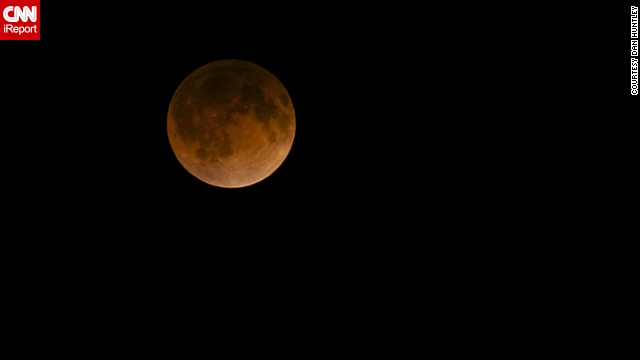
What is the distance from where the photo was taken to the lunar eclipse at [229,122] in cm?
374

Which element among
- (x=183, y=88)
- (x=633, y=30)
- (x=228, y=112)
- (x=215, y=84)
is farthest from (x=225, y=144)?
(x=633, y=30)

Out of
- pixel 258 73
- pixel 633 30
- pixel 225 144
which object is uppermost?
pixel 258 73

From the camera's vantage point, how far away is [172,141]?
4.18 m

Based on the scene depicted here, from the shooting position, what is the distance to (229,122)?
372 cm

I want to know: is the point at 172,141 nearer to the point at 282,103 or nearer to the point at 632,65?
the point at 282,103

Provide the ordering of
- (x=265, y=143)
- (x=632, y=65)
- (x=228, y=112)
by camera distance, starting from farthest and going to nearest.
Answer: (x=632, y=65) → (x=265, y=143) → (x=228, y=112)

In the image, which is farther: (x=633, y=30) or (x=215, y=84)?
(x=633, y=30)

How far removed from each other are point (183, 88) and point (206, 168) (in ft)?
3.01

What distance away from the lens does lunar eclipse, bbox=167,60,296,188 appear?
3744 mm

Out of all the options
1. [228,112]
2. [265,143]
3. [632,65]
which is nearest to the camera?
[228,112]

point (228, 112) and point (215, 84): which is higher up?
point (215, 84)

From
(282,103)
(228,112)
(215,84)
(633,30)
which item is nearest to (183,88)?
(215,84)

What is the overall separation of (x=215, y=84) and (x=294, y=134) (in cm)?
109

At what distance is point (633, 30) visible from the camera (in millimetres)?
4180
